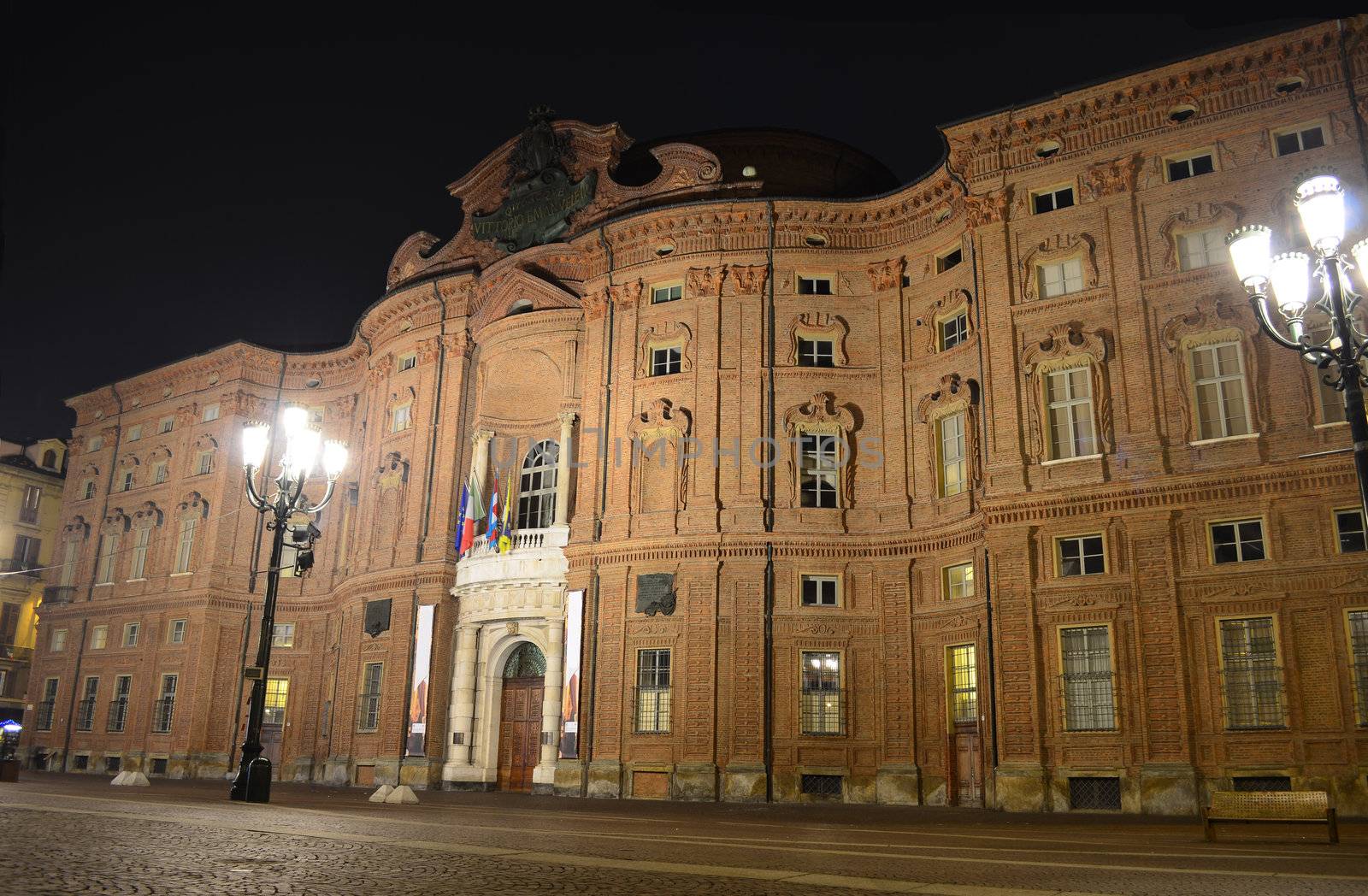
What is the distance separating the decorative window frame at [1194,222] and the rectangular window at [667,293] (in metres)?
15.0

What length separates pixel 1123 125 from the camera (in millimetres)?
30031

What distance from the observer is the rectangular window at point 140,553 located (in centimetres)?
5162

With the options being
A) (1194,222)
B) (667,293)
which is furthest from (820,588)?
(1194,222)

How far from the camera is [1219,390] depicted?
27531 mm

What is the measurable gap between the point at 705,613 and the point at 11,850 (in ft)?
78.4

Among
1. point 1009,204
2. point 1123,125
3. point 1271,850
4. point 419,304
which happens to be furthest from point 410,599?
point 1271,850

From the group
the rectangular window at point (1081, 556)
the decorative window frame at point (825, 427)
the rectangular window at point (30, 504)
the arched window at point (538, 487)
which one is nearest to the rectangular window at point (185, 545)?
the arched window at point (538, 487)

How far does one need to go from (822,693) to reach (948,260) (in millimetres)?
14035

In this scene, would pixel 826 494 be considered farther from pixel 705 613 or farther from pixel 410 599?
pixel 410 599

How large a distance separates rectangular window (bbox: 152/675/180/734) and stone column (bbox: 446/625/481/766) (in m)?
16.9

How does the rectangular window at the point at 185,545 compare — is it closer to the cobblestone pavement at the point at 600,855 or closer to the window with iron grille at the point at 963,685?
the cobblestone pavement at the point at 600,855

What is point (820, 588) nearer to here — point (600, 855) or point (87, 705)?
point (600, 855)

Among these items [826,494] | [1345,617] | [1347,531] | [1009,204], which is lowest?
[1345,617]

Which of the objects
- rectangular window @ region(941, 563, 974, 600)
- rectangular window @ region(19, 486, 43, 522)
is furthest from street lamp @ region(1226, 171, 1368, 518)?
rectangular window @ region(19, 486, 43, 522)
